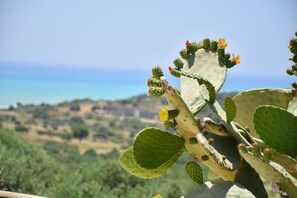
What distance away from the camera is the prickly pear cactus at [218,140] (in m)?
0.78

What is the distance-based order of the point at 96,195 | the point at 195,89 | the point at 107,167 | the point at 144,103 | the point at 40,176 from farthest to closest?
the point at 144,103 → the point at 40,176 → the point at 107,167 → the point at 96,195 → the point at 195,89

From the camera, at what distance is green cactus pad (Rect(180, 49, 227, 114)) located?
37.3 inches

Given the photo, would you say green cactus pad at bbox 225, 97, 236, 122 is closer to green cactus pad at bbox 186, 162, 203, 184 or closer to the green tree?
green cactus pad at bbox 186, 162, 203, 184

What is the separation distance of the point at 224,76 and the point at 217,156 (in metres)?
0.22

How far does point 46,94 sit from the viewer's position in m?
68.1

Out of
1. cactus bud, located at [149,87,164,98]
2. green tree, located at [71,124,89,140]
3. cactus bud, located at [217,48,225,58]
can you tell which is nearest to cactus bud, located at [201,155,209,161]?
cactus bud, located at [149,87,164,98]

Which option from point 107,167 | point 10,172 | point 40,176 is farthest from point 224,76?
point 40,176

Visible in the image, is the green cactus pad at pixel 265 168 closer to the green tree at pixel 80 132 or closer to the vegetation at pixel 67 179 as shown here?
the vegetation at pixel 67 179

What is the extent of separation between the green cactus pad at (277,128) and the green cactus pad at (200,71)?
0.49 ft

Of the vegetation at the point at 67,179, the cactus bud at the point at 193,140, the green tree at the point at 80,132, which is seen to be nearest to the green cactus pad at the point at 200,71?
the cactus bud at the point at 193,140

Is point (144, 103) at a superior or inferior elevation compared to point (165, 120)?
inferior

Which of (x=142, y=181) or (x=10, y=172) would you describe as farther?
(x=142, y=181)

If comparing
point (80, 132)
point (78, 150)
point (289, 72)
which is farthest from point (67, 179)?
point (80, 132)

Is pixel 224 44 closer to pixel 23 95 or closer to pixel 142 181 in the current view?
pixel 142 181
